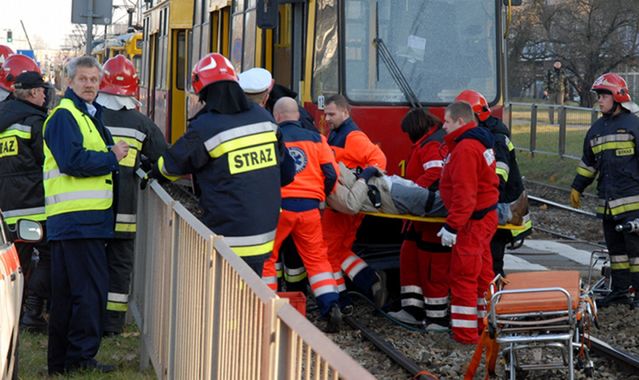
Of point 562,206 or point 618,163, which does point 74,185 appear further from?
point 562,206

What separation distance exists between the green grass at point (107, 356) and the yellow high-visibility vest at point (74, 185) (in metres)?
1.06

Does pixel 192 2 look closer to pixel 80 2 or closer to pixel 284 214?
pixel 80 2

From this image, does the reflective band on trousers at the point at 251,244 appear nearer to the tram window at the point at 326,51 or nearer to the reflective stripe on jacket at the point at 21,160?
the reflective stripe on jacket at the point at 21,160

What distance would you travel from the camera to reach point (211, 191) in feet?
24.1

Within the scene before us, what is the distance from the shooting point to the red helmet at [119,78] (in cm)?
891

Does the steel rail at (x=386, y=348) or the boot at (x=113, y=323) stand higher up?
the boot at (x=113, y=323)

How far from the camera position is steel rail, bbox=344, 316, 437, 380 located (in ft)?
28.0

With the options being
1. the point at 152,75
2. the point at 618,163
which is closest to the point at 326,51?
the point at 618,163

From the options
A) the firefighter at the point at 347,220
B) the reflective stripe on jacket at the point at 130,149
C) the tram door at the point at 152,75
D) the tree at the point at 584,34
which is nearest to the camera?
the reflective stripe on jacket at the point at 130,149

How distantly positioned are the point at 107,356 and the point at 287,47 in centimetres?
491

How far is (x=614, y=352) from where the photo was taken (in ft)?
28.9

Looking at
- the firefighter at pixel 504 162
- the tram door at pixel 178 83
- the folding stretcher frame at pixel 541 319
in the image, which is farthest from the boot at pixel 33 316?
the tram door at pixel 178 83

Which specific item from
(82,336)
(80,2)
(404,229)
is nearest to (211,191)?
(82,336)

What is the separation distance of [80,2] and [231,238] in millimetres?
8832
